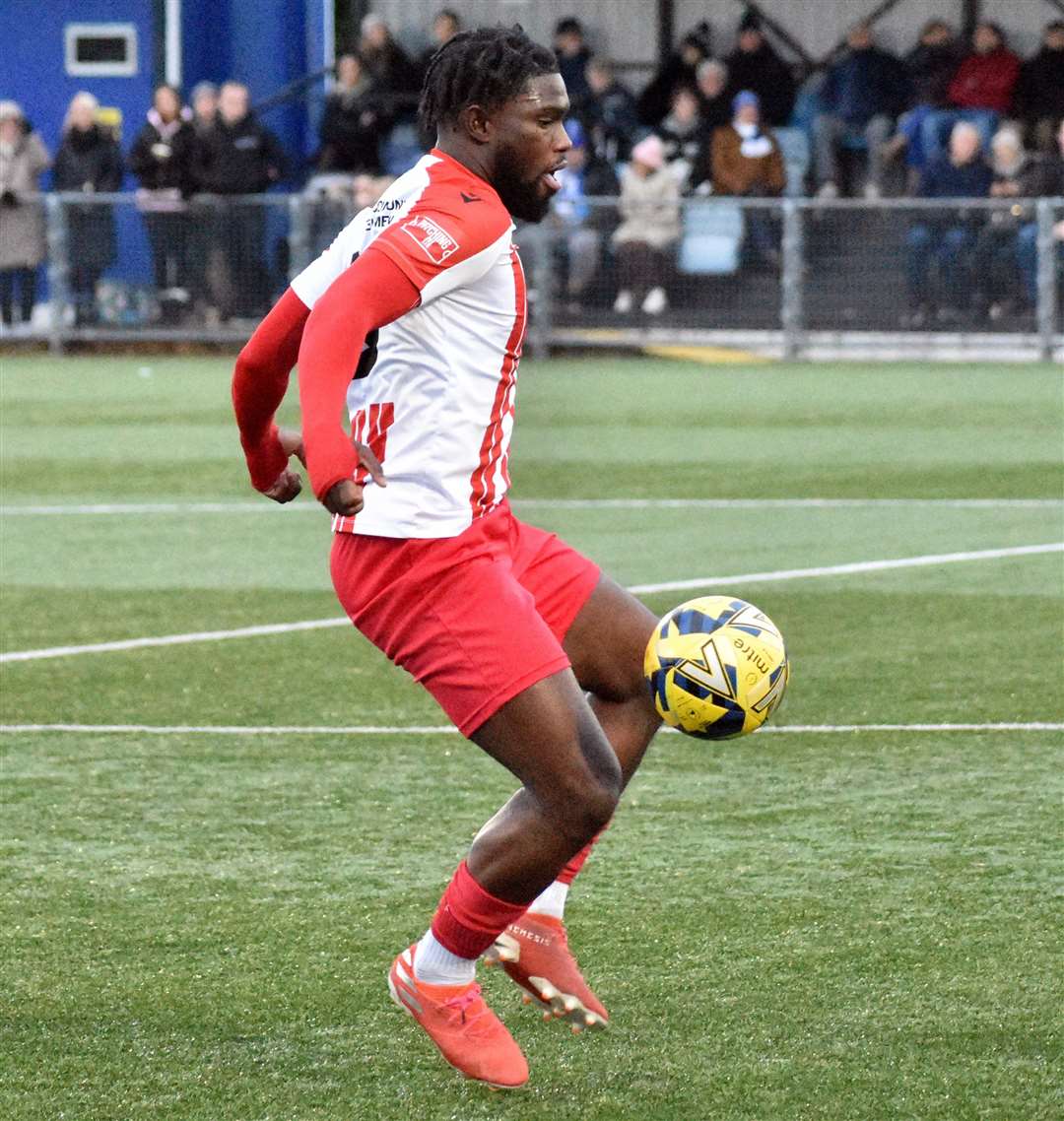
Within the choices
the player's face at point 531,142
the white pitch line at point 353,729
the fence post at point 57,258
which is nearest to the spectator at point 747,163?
the fence post at point 57,258

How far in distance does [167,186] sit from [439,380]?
19608 mm

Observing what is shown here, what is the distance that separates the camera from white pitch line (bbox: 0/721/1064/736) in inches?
304

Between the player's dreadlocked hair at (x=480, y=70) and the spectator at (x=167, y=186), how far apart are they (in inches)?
721

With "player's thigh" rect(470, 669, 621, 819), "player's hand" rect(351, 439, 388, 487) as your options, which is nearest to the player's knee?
"player's thigh" rect(470, 669, 621, 819)

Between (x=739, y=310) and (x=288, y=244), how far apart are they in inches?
163

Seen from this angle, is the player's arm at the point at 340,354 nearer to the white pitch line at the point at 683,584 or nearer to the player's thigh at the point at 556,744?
the player's thigh at the point at 556,744

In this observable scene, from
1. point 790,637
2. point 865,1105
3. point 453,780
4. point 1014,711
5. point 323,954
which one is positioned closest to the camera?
point 865,1105

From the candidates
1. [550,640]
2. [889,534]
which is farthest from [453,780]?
[889,534]

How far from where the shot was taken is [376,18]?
1087 inches

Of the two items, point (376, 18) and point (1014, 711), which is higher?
point (376, 18)

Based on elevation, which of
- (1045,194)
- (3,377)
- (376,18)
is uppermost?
(376,18)

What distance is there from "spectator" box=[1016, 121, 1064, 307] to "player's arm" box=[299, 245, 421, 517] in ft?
56.9

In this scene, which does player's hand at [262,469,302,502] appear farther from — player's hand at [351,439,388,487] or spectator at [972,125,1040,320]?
spectator at [972,125,1040,320]

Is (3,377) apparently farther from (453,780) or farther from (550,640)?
(550,640)
